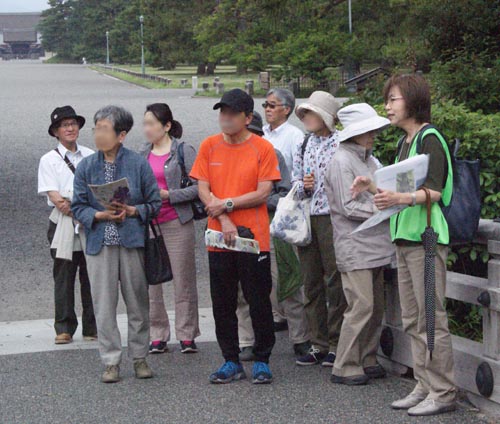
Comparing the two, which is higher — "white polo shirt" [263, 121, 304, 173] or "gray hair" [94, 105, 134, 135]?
"gray hair" [94, 105, 134, 135]

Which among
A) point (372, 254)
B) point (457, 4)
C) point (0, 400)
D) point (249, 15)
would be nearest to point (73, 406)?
point (0, 400)

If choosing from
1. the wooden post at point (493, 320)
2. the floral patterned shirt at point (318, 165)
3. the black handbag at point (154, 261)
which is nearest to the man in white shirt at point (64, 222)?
the black handbag at point (154, 261)

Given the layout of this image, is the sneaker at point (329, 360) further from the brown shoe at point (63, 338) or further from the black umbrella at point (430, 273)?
the brown shoe at point (63, 338)

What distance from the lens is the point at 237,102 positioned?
20.7 ft

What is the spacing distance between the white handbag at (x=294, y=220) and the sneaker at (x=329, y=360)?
769 mm

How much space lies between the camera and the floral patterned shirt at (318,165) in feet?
22.1

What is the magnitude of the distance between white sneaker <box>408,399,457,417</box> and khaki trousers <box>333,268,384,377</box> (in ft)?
2.37

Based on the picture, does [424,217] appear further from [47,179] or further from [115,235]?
[47,179]

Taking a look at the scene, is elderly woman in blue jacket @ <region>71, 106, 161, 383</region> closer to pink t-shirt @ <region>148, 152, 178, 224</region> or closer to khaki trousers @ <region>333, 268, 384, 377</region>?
pink t-shirt @ <region>148, 152, 178, 224</region>

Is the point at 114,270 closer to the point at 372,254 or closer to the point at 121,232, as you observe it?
the point at 121,232

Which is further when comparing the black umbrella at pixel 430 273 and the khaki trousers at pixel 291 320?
the khaki trousers at pixel 291 320

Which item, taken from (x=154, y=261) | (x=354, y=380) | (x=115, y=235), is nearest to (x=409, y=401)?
(x=354, y=380)

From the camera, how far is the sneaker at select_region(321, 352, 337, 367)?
6816 millimetres

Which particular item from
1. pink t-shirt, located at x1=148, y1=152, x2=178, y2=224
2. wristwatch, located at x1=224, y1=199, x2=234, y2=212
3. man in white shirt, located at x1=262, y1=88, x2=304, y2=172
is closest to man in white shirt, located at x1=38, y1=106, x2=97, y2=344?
pink t-shirt, located at x1=148, y1=152, x2=178, y2=224
